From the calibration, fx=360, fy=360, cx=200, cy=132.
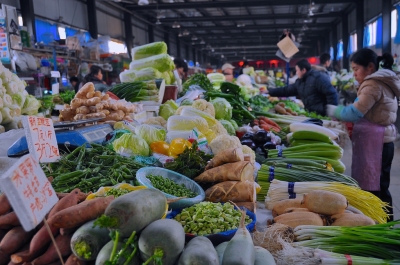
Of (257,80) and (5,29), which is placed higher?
(5,29)

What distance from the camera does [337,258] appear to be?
186cm

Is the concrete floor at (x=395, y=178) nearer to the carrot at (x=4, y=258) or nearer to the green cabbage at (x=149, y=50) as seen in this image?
the green cabbage at (x=149, y=50)

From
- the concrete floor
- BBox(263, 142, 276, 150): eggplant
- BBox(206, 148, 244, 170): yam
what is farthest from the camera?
the concrete floor

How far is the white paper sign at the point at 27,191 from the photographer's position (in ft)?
4.26

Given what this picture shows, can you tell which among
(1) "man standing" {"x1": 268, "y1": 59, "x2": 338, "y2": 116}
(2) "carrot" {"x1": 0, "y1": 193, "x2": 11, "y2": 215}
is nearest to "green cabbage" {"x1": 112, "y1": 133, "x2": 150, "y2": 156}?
(2) "carrot" {"x1": 0, "y1": 193, "x2": 11, "y2": 215}

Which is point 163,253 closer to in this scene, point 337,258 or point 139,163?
point 337,258

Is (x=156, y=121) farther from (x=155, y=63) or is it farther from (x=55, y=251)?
(x=55, y=251)

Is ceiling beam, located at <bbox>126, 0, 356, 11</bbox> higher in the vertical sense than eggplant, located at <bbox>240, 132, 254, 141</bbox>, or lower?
higher

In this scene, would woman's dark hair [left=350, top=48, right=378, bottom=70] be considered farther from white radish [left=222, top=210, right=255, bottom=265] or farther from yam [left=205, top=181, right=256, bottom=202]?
white radish [left=222, top=210, right=255, bottom=265]

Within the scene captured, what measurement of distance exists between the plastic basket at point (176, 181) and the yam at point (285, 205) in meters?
0.62

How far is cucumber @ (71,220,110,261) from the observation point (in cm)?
141

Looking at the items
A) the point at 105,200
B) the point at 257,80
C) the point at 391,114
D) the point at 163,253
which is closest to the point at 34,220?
the point at 105,200

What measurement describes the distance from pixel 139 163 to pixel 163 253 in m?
1.48

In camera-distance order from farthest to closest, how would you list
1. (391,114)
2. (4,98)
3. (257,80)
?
(257,80), (391,114), (4,98)
